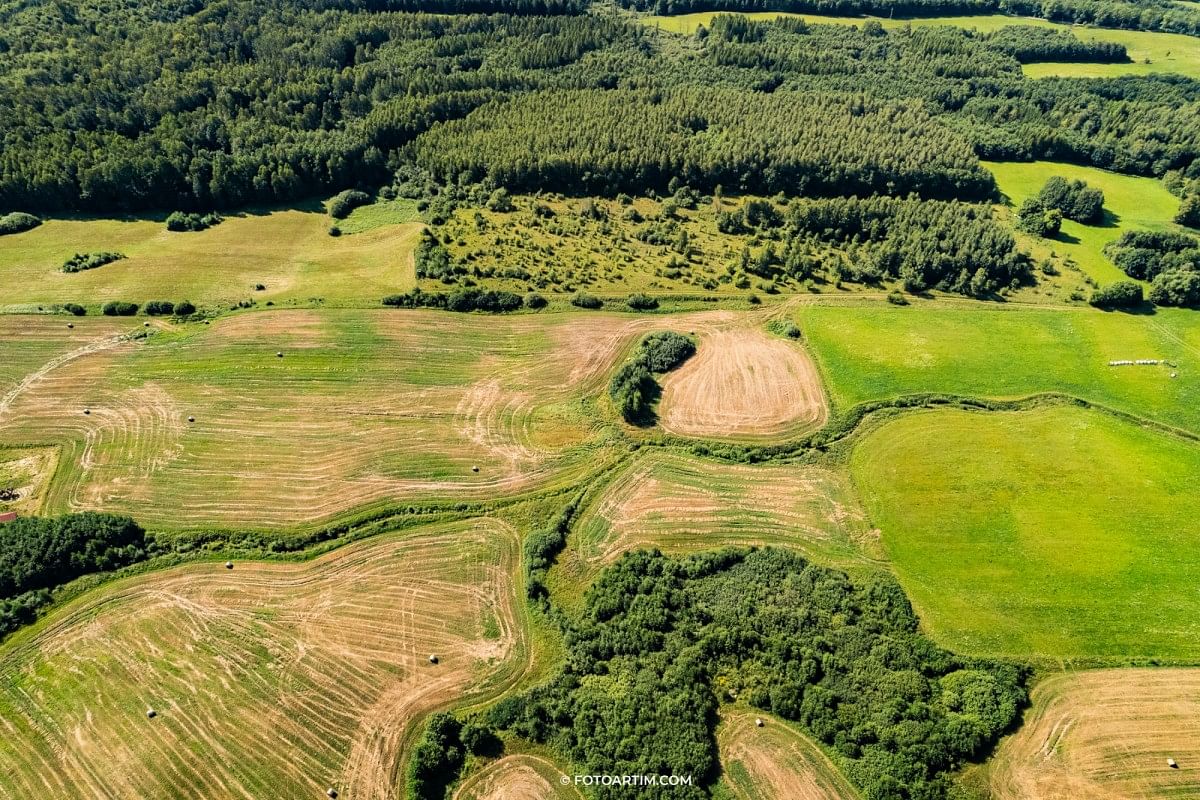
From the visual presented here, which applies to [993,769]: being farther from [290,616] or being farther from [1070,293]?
[1070,293]

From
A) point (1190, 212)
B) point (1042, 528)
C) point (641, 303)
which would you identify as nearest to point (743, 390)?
point (641, 303)

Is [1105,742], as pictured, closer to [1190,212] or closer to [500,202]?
[1190,212]

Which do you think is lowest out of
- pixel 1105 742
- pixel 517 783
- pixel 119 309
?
pixel 1105 742

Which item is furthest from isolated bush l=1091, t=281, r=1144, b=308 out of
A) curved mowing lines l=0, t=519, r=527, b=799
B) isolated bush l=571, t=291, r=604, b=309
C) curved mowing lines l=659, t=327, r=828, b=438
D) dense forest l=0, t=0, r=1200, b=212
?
curved mowing lines l=0, t=519, r=527, b=799

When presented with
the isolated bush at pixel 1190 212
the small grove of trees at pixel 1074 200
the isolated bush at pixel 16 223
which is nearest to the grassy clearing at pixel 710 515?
the small grove of trees at pixel 1074 200

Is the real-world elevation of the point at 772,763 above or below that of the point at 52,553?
below

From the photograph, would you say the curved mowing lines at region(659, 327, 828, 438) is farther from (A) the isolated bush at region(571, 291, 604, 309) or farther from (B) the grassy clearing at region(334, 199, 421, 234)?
(B) the grassy clearing at region(334, 199, 421, 234)

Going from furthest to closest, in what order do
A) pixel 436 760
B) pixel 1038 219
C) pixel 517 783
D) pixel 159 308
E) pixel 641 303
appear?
1. pixel 1038 219
2. pixel 641 303
3. pixel 159 308
4. pixel 517 783
5. pixel 436 760
